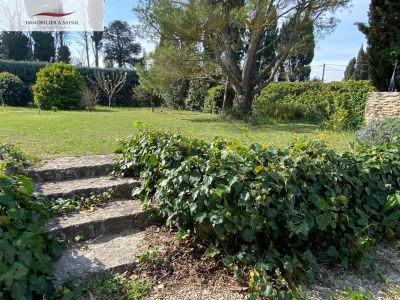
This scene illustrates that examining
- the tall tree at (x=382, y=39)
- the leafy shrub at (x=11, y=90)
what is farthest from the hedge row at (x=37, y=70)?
the tall tree at (x=382, y=39)

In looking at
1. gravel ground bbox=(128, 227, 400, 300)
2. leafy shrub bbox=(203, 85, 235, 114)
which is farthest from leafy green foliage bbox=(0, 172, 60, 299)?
leafy shrub bbox=(203, 85, 235, 114)

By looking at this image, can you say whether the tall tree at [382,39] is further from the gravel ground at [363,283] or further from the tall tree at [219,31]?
the gravel ground at [363,283]

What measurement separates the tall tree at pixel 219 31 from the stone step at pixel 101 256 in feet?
24.9

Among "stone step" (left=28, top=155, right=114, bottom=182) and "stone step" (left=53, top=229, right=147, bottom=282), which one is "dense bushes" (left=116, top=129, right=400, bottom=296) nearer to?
"stone step" (left=53, top=229, right=147, bottom=282)

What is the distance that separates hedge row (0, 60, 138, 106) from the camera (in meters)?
18.5

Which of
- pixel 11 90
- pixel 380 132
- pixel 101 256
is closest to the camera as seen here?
pixel 101 256

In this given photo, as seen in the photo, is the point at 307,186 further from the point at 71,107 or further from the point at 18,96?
the point at 18,96

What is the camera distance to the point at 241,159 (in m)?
2.53

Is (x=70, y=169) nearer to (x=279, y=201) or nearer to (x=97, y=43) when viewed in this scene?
(x=279, y=201)

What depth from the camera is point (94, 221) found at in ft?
9.11

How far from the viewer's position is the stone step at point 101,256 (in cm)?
229

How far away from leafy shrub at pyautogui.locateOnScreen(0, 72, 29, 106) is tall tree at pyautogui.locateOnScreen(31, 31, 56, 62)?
1707 centimetres

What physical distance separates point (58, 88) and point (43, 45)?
68.4 ft

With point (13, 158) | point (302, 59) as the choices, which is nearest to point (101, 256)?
point (13, 158)
